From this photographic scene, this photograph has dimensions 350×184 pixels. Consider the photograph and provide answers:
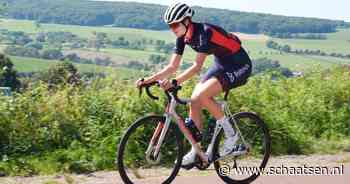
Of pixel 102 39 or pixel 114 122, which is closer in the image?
pixel 114 122

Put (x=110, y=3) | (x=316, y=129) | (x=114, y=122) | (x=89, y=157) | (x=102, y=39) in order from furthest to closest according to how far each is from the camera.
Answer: (x=110, y=3) < (x=102, y=39) < (x=316, y=129) < (x=114, y=122) < (x=89, y=157)

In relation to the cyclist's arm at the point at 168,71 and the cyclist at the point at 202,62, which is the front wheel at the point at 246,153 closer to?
the cyclist at the point at 202,62

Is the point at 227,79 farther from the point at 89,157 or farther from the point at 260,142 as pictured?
the point at 89,157

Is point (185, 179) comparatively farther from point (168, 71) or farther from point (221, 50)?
point (221, 50)

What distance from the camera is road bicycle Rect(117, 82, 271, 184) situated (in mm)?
6168

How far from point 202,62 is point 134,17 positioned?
4733cm

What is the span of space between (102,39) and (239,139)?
34679mm

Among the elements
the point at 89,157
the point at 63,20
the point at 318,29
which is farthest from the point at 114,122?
the point at 63,20

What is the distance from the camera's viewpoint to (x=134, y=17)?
53.0m

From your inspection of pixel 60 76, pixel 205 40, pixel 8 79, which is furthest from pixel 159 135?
pixel 8 79

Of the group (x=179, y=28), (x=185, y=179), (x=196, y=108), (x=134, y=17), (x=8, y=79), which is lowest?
(x=134, y=17)

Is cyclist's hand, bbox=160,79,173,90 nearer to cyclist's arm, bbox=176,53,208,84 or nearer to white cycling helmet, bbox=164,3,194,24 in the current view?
cyclist's arm, bbox=176,53,208,84

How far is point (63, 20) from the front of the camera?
53156 millimetres

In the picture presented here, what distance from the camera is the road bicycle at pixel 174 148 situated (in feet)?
20.2
